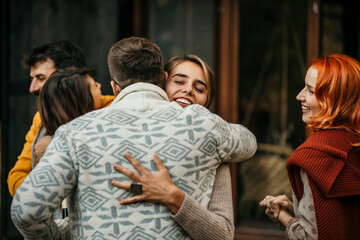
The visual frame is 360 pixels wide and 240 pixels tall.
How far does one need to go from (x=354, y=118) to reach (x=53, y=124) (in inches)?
66.3

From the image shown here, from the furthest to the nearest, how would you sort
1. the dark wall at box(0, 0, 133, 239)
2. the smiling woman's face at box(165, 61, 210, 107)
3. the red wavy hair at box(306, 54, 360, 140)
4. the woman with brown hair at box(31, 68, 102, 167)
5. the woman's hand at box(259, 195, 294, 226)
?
the dark wall at box(0, 0, 133, 239) → the woman with brown hair at box(31, 68, 102, 167) → the smiling woman's face at box(165, 61, 210, 107) → the woman's hand at box(259, 195, 294, 226) → the red wavy hair at box(306, 54, 360, 140)

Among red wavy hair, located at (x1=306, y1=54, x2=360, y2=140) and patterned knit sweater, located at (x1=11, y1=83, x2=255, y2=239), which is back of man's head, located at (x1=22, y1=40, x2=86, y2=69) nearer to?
patterned knit sweater, located at (x1=11, y1=83, x2=255, y2=239)

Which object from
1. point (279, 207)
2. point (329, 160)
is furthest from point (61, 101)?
point (329, 160)

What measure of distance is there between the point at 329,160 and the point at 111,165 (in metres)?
0.97

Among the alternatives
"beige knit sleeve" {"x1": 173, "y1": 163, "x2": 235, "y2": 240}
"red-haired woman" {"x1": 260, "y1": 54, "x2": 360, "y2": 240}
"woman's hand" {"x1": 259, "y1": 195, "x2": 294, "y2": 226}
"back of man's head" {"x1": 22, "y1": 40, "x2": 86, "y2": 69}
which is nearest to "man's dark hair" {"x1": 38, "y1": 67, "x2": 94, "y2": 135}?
"back of man's head" {"x1": 22, "y1": 40, "x2": 86, "y2": 69}

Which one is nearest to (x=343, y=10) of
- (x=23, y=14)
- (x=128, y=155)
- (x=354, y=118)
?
(x=354, y=118)

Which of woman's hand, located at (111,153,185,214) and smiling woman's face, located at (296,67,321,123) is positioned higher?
smiling woman's face, located at (296,67,321,123)

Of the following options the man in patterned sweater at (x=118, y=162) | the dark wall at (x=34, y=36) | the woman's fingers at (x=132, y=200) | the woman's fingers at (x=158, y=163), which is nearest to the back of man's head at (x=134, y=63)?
the man in patterned sweater at (x=118, y=162)

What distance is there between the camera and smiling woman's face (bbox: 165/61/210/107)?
8.68ft

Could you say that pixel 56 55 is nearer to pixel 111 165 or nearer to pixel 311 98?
pixel 111 165

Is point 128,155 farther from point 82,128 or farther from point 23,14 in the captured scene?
point 23,14

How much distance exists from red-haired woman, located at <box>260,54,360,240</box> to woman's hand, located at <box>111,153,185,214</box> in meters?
0.60

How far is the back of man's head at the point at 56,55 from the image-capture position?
3.57 metres

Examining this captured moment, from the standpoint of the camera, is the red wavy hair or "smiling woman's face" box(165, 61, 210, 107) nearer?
the red wavy hair
